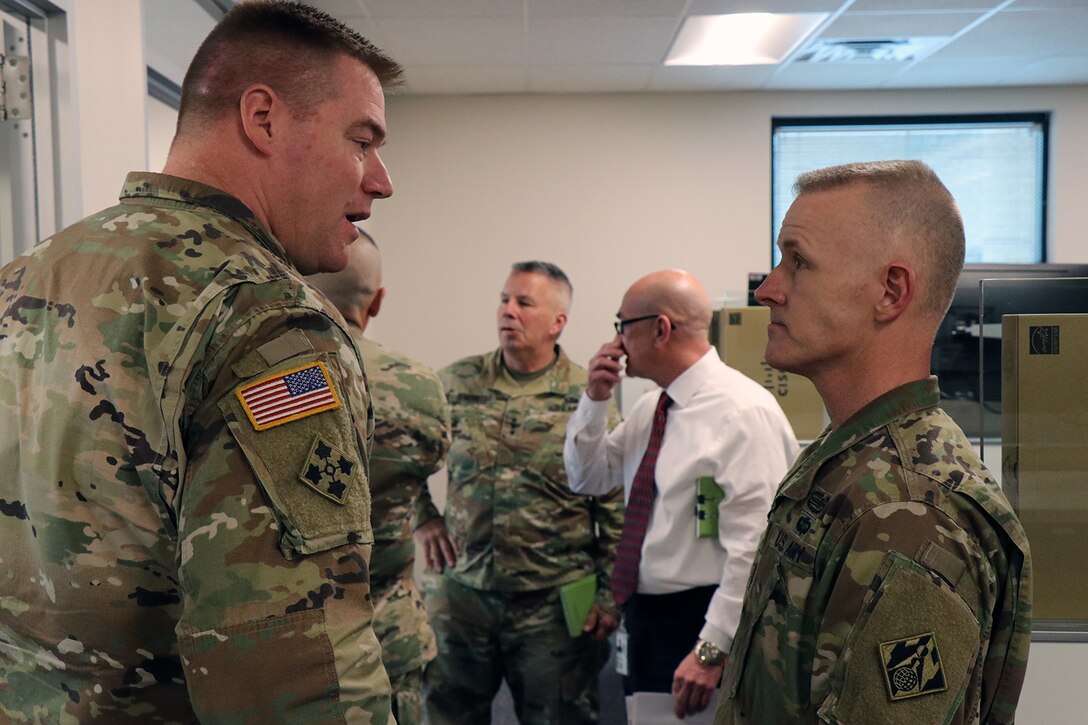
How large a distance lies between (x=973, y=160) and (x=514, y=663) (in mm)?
4378

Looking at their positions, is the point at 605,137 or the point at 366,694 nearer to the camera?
the point at 366,694

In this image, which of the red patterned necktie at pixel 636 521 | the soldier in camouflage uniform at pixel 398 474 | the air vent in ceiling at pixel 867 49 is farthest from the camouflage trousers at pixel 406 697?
the air vent in ceiling at pixel 867 49

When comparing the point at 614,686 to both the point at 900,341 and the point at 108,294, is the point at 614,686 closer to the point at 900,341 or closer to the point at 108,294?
the point at 900,341

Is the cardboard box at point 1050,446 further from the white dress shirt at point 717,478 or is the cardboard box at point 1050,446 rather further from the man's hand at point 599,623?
the man's hand at point 599,623

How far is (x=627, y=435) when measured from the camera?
2.33 metres

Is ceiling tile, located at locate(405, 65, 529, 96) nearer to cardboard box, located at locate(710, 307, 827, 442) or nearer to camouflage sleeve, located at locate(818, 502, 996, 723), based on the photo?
cardboard box, located at locate(710, 307, 827, 442)

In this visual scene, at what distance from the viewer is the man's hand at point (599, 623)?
253cm

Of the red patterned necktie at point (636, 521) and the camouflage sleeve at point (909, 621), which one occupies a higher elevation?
the camouflage sleeve at point (909, 621)

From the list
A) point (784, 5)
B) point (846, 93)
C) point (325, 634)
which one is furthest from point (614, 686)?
point (846, 93)

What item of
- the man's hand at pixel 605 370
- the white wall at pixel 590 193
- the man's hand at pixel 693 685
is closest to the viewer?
Result: the man's hand at pixel 693 685

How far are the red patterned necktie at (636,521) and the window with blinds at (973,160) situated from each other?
3.52m

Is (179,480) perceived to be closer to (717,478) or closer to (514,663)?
(717,478)

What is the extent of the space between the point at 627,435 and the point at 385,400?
778 millimetres

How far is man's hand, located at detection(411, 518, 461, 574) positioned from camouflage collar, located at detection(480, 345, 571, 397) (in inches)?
18.6
